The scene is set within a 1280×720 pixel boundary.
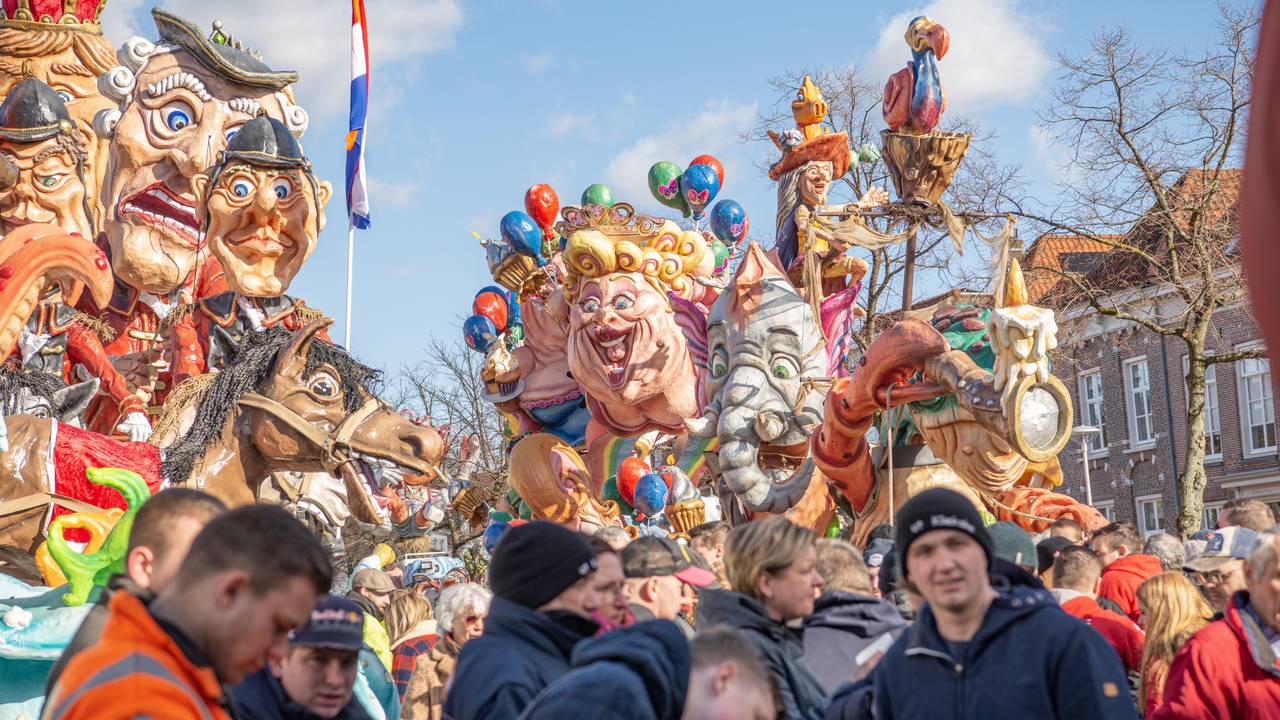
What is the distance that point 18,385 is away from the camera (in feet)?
40.1

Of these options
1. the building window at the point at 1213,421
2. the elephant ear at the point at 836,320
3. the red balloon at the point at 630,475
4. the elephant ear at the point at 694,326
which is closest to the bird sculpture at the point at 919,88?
the elephant ear at the point at 836,320

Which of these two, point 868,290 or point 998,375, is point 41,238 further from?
point 868,290

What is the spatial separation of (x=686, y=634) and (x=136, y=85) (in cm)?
1475

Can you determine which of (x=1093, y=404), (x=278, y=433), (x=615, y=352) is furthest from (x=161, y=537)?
(x=1093, y=404)

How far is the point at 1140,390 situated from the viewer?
3450 centimetres

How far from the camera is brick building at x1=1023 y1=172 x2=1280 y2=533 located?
31.6 m

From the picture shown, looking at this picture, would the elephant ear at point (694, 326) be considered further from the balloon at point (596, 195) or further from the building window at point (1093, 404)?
the building window at point (1093, 404)

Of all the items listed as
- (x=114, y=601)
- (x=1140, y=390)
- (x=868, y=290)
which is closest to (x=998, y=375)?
(x=114, y=601)

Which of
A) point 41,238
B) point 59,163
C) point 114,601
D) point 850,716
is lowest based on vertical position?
point 850,716

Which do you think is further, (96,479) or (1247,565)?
(96,479)

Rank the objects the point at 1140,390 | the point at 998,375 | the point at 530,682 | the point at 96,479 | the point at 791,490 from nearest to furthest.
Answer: the point at 530,682
the point at 96,479
the point at 998,375
the point at 791,490
the point at 1140,390

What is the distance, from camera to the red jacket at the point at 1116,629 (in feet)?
19.1

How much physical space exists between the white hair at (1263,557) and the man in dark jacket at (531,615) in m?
1.93

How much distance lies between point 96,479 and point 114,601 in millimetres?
4568
